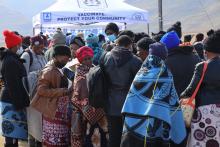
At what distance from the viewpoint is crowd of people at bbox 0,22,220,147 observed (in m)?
4.57

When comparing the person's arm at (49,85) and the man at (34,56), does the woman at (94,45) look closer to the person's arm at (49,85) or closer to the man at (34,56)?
the man at (34,56)

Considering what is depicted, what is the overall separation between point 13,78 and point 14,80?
0.10ft

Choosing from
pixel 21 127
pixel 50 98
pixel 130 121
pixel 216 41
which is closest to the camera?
pixel 130 121

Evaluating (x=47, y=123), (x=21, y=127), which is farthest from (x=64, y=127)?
(x=21, y=127)

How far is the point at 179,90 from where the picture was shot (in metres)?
5.53

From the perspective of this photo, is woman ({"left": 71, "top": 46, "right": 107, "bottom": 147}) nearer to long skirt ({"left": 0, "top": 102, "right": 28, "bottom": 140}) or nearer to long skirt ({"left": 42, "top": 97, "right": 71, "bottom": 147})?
long skirt ({"left": 42, "top": 97, "right": 71, "bottom": 147})

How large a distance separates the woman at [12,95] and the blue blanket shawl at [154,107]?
213cm

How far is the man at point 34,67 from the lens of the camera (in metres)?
6.40

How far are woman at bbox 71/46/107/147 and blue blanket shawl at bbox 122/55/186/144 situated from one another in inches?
45.1

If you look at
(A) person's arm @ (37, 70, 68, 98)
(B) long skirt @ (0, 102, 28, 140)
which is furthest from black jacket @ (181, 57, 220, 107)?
(B) long skirt @ (0, 102, 28, 140)

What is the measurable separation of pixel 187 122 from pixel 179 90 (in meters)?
0.65

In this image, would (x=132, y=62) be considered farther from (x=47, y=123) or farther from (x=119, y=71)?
(x=47, y=123)

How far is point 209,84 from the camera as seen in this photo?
15.8ft

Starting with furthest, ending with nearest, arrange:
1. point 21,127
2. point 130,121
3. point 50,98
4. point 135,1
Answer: point 135,1
point 21,127
point 50,98
point 130,121
